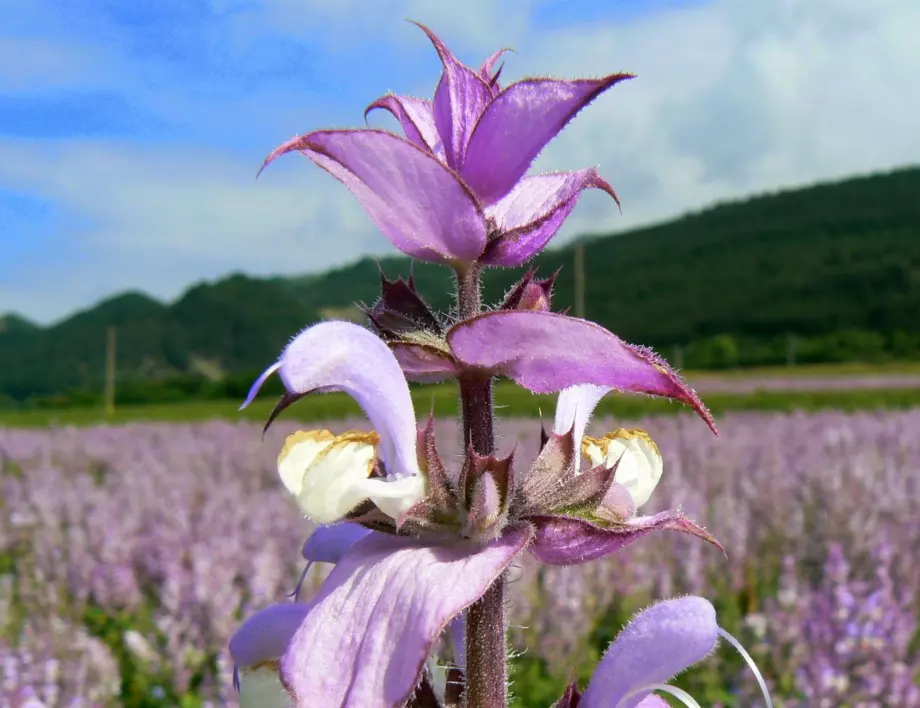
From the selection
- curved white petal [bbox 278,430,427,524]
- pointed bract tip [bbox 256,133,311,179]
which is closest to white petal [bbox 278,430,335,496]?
curved white petal [bbox 278,430,427,524]

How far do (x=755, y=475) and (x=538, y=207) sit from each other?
4510mm

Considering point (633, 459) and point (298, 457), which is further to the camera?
point (633, 459)

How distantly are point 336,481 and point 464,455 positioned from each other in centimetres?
14

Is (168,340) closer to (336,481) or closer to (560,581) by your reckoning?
(560,581)

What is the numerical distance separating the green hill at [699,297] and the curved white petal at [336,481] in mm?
42303

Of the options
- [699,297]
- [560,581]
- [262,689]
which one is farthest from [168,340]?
[262,689]

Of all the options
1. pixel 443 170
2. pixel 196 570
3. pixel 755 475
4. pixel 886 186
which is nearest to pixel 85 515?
pixel 196 570

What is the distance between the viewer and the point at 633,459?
94 cm

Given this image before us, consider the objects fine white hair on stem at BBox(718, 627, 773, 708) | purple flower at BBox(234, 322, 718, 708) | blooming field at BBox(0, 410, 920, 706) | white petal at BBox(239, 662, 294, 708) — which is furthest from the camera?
blooming field at BBox(0, 410, 920, 706)

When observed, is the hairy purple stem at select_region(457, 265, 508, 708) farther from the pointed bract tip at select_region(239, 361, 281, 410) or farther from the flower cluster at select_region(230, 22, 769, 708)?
the pointed bract tip at select_region(239, 361, 281, 410)

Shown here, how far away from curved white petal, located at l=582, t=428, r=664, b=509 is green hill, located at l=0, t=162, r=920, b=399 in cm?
4206

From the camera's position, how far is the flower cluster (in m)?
0.70

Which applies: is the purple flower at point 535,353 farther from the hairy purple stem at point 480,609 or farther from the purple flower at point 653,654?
the purple flower at point 653,654

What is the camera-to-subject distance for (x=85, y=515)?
15.8ft
